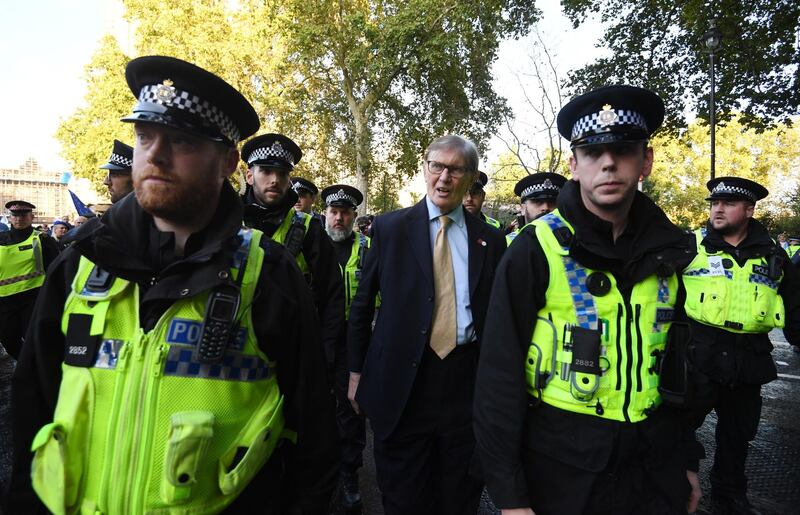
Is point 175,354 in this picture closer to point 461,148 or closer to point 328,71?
point 461,148

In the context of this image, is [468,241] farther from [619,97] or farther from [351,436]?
[351,436]

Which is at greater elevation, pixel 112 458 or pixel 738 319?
pixel 738 319

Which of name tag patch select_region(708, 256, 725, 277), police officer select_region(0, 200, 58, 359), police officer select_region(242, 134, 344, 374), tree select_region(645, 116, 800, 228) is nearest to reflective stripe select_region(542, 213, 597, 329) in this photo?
police officer select_region(242, 134, 344, 374)

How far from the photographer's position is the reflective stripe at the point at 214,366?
134 centimetres

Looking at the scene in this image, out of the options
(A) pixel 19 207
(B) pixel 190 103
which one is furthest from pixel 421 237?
(A) pixel 19 207

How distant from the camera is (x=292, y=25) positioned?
1780 cm

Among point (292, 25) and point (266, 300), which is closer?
point (266, 300)

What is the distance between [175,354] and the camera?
135 centimetres

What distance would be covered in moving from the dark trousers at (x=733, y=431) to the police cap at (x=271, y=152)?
3816mm

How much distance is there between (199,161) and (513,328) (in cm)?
128

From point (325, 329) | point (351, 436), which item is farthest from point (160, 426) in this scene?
point (351, 436)

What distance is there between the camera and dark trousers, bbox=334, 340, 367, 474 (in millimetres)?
3643

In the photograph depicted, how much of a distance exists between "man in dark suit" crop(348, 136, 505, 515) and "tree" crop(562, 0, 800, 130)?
402 inches

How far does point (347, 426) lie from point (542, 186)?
3.31 meters
